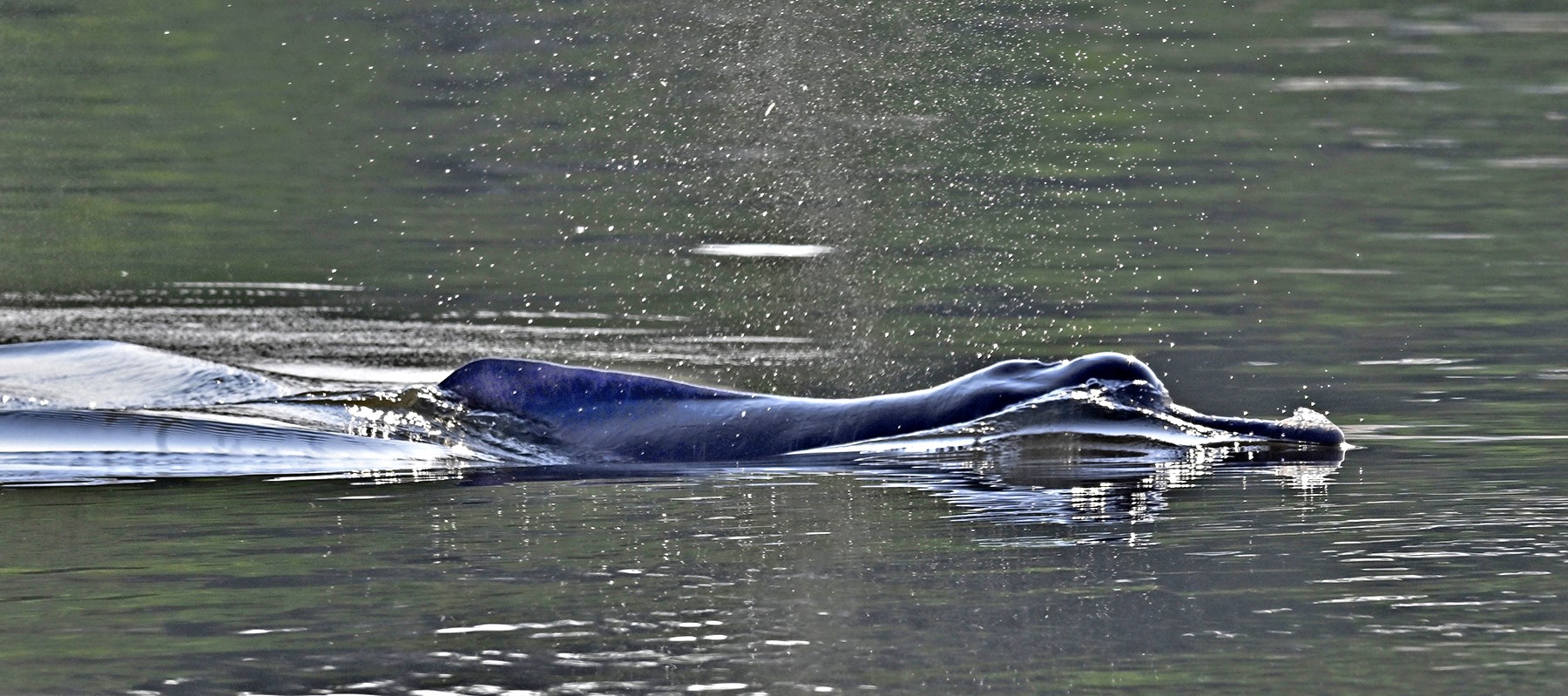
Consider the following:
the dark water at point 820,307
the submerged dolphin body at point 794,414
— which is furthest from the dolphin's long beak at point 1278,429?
the dark water at point 820,307

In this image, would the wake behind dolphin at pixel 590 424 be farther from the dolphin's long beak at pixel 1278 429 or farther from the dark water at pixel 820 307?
the dark water at pixel 820 307

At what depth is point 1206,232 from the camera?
14578 millimetres

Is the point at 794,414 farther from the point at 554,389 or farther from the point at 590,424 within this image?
the point at 554,389

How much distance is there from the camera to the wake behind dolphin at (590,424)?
7.59 m

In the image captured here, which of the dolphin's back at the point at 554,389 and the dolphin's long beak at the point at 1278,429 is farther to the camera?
the dolphin's back at the point at 554,389

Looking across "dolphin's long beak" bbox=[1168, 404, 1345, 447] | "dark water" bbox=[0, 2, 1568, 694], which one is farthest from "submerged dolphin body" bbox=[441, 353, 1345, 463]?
"dark water" bbox=[0, 2, 1568, 694]

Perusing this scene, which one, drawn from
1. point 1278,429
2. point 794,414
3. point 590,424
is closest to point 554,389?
point 590,424

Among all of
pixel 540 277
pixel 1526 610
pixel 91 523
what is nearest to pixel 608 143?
pixel 540 277

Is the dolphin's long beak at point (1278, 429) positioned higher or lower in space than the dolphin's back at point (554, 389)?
lower

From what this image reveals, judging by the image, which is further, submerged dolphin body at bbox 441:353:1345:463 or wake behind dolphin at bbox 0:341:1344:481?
submerged dolphin body at bbox 441:353:1345:463

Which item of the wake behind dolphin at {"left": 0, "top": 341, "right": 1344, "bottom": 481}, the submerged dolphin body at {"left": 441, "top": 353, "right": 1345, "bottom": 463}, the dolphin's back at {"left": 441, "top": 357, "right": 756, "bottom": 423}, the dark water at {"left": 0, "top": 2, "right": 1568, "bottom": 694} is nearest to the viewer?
the dark water at {"left": 0, "top": 2, "right": 1568, "bottom": 694}

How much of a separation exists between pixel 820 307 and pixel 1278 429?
4873 millimetres

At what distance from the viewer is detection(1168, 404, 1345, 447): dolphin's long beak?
25.2 ft

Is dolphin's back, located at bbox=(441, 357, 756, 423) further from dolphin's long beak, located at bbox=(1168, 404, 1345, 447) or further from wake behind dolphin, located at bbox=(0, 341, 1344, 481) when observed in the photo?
dolphin's long beak, located at bbox=(1168, 404, 1345, 447)
